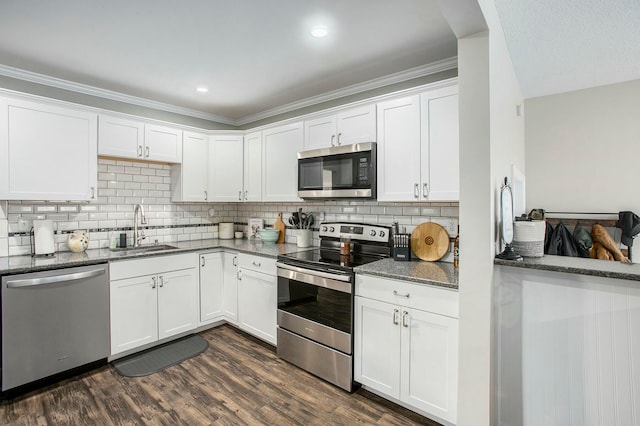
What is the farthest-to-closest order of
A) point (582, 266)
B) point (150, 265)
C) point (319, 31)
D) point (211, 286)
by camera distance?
1. point (211, 286)
2. point (150, 265)
3. point (319, 31)
4. point (582, 266)

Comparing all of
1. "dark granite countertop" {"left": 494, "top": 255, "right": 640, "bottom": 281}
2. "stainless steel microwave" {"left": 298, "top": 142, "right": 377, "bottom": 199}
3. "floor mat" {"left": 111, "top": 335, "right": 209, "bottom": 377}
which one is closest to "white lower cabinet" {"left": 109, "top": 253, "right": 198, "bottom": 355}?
"floor mat" {"left": 111, "top": 335, "right": 209, "bottom": 377}

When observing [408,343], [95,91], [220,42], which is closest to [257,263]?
[408,343]

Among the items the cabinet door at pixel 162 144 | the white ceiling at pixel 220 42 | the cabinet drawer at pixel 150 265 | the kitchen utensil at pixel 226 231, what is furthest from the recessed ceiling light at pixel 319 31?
the kitchen utensil at pixel 226 231

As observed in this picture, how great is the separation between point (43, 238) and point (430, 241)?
10.8 ft

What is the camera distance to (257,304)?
315 centimetres

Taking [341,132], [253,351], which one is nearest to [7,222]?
[253,351]

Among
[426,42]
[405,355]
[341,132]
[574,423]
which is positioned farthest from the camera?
[341,132]

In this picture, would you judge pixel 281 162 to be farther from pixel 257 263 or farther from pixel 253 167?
→ pixel 257 263

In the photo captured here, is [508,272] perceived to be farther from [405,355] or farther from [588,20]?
[588,20]

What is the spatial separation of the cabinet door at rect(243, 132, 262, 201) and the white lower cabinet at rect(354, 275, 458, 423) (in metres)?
1.89

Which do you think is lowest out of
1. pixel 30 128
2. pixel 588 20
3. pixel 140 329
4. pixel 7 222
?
pixel 140 329

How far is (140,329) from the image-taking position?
2.94 metres

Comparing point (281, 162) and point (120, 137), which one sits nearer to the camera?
point (120, 137)

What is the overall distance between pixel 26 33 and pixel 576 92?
457 centimetres
